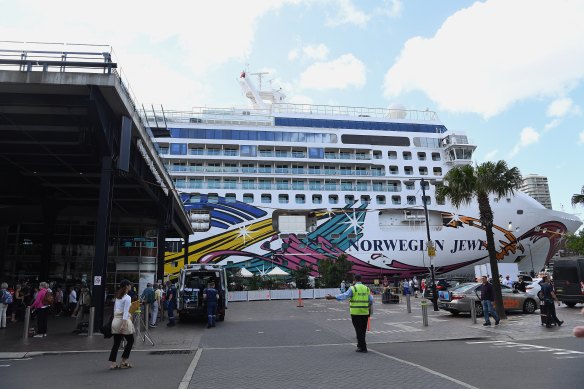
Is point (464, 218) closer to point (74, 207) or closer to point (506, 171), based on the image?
point (506, 171)

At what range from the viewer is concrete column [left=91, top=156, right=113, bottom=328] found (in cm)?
1284

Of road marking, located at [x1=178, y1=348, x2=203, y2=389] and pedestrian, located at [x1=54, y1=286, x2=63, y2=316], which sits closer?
road marking, located at [x1=178, y1=348, x2=203, y2=389]

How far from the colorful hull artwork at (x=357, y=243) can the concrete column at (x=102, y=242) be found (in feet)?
83.5

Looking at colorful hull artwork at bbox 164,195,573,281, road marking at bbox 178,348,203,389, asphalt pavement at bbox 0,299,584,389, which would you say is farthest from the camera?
colorful hull artwork at bbox 164,195,573,281

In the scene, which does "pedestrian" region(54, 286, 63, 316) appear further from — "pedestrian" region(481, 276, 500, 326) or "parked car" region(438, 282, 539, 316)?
"pedestrian" region(481, 276, 500, 326)

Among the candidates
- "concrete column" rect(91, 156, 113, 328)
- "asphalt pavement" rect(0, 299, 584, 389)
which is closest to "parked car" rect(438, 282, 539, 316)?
"asphalt pavement" rect(0, 299, 584, 389)

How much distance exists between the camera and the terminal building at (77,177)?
1220 centimetres

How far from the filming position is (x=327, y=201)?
42.7 m

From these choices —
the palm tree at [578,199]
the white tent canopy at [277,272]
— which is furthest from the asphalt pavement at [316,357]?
the white tent canopy at [277,272]

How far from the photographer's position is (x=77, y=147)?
53.2ft

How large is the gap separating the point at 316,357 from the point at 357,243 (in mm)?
32587

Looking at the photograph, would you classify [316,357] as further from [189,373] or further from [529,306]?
[529,306]

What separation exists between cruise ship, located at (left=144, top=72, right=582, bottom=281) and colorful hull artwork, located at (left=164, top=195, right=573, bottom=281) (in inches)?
3.8

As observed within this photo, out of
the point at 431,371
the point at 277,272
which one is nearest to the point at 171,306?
the point at 431,371
